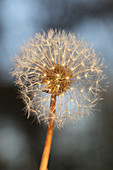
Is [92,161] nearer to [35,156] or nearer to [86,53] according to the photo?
[35,156]

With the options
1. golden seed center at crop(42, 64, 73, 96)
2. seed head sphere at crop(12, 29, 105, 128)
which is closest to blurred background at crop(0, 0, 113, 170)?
seed head sphere at crop(12, 29, 105, 128)

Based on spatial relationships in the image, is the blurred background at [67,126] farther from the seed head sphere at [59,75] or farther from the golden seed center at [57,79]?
the golden seed center at [57,79]

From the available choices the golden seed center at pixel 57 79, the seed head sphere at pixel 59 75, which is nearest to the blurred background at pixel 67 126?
the seed head sphere at pixel 59 75

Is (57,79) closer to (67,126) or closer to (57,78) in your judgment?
(57,78)

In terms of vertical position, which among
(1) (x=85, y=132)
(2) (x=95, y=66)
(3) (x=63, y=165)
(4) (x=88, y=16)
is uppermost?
(4) (x=88, y=16)

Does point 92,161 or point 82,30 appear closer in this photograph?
point 92,161

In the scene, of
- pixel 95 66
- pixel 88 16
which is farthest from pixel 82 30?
pixel 95 66

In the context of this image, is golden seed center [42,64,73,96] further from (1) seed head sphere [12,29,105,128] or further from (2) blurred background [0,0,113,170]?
(2) blurred background [0,0,113,170]
